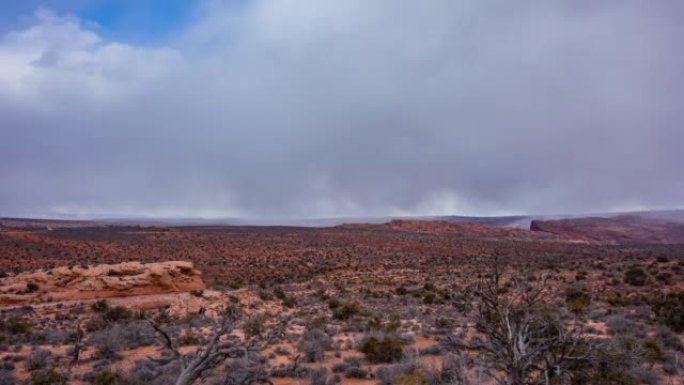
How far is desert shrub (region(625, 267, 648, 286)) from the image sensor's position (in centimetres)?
2794

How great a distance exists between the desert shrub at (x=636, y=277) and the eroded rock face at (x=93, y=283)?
85.5 feet

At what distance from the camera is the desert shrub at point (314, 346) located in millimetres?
13984

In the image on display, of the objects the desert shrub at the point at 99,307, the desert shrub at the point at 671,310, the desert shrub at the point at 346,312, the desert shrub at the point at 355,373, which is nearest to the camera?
the desert shrub at the point at 355,373

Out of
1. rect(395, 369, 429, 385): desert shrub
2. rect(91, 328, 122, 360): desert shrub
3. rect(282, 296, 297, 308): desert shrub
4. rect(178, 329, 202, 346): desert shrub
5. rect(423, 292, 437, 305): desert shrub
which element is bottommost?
rect(282, 296, 297, 308): desert shrub

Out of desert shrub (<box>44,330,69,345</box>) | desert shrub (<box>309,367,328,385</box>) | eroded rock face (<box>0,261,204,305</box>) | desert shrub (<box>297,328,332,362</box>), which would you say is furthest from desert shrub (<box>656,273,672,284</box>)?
desert shrub (<box>44,330,69,345</box>)

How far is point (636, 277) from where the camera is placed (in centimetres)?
2867

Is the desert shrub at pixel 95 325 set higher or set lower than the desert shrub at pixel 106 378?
lower

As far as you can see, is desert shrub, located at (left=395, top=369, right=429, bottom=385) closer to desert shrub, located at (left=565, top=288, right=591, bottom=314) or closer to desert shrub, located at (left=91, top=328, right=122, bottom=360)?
desert shrub, located at (left=91, top=328, right=122, bottom=360)

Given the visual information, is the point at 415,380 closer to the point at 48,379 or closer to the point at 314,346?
the point at 314,346

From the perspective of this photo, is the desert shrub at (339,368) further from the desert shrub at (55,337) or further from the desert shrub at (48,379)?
the desert shrub at (55,337)

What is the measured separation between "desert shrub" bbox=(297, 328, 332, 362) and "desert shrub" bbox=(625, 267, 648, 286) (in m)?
20.4

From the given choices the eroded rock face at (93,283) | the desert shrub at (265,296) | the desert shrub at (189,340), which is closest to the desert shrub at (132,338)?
the desert shrub at (189,340)

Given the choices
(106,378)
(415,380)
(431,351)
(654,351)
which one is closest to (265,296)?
(431,351)

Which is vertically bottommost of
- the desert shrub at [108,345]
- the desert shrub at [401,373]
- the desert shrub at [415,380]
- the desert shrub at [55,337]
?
the desert shrub at [55,337]
